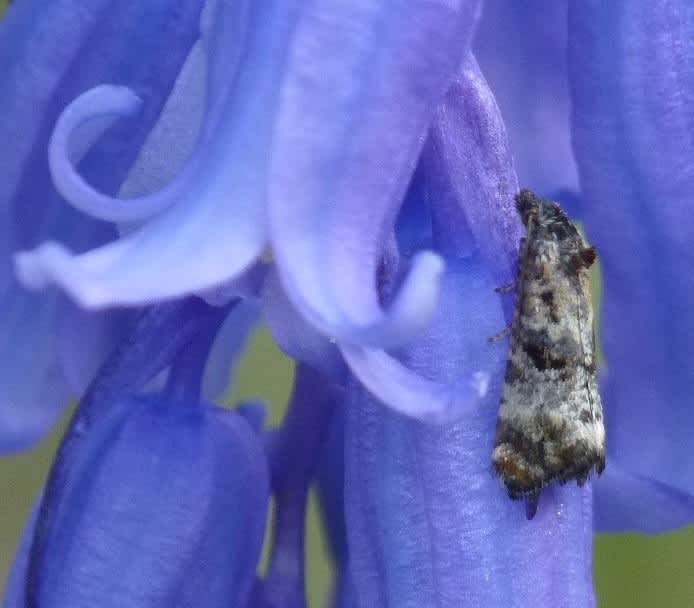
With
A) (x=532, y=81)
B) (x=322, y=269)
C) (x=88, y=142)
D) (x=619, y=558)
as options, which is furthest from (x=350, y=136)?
(x=619, y=558)

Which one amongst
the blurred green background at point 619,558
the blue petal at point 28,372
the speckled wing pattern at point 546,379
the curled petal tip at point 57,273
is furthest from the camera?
the blurred green background at point 619,558

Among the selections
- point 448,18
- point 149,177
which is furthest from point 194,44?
point 448,18

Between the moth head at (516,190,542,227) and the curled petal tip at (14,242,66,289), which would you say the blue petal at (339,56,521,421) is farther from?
the curled petal tip at (14,242,66,289)

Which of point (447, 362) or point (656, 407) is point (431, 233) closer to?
point (447, 362)

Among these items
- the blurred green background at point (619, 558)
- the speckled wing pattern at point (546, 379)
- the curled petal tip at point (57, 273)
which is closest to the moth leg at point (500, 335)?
the speckled wing pattern at point (546, 379)

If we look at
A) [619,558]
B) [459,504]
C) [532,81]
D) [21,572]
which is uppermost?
[532,81]

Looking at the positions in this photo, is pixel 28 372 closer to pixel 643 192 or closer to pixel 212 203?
pixel 212 203

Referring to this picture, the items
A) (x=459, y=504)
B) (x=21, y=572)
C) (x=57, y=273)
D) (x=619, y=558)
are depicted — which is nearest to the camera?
(x=57, y=273)

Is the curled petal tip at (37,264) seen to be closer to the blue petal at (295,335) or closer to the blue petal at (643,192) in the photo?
the blue petal at (295,335)
